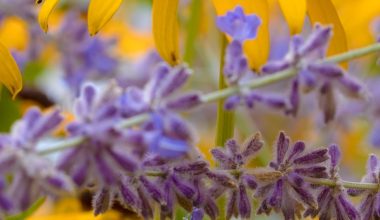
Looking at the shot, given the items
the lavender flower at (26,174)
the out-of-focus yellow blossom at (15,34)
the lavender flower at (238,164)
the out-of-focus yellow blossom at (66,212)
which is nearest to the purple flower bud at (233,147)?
the lavender flower at (238,164)

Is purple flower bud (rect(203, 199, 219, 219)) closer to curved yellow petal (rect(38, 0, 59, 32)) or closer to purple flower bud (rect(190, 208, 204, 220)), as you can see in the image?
purple flower bud (rect(190, 208, 204, 220))

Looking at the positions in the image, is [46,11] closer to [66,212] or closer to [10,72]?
[10,72]

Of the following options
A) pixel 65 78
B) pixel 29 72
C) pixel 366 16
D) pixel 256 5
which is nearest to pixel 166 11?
pixel 256 5

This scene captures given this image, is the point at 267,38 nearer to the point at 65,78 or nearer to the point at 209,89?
the point at 65,78

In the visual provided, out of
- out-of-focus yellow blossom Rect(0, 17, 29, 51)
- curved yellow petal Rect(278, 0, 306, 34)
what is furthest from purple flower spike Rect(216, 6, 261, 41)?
out-of-focus yellow blossom Rect(0, 17, 29, 51)

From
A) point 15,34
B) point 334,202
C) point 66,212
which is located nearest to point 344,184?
point 334,202
